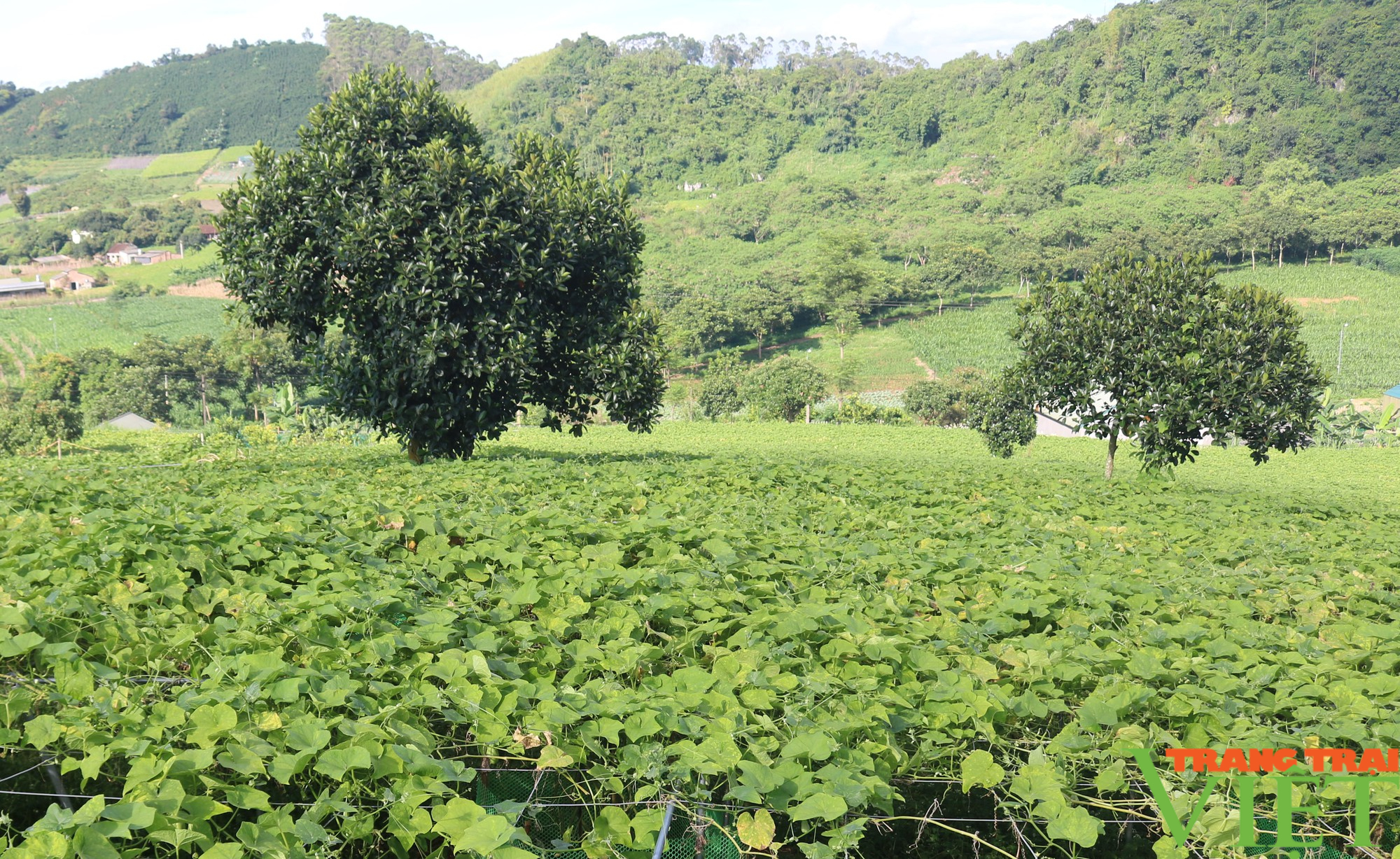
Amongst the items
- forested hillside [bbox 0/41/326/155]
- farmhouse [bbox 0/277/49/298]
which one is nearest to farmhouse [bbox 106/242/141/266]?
farmhouse [bbox 0/277/49/298]

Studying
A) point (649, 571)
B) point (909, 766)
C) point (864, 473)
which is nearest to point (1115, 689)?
point (909, 766)

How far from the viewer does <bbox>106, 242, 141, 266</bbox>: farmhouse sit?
11556 cm

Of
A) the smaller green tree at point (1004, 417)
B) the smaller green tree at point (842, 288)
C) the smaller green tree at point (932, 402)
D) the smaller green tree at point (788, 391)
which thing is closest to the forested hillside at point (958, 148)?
the smaller green tree at point (842, 288)

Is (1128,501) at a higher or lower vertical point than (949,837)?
lower

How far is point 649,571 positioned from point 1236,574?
3.88m

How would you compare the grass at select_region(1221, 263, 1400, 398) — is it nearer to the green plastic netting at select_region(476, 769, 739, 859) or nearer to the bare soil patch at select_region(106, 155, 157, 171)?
the green plastic netting at select_region(476, 769, 739, 859)

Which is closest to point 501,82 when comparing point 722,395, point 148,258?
point 148,258

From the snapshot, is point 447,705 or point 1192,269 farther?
point 1192,269

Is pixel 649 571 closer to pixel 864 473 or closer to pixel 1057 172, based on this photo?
pixel 864 473

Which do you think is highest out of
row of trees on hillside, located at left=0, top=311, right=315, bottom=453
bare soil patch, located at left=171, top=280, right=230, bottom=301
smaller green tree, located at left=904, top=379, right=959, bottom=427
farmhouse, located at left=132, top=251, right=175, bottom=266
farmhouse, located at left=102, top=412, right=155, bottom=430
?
farmhouse, located at left=132, top=251, right=175, bottom=266

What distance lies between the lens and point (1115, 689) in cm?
312

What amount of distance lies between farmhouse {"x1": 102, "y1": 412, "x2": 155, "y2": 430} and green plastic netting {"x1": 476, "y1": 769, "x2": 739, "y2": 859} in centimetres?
6128

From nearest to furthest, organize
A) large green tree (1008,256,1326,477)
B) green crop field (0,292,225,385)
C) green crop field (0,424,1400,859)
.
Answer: green crop field (0,424,1400,859), large green tree (1008,256,1326,477), green crop field (0,292,225,385)

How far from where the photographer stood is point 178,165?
16100 centimetres
